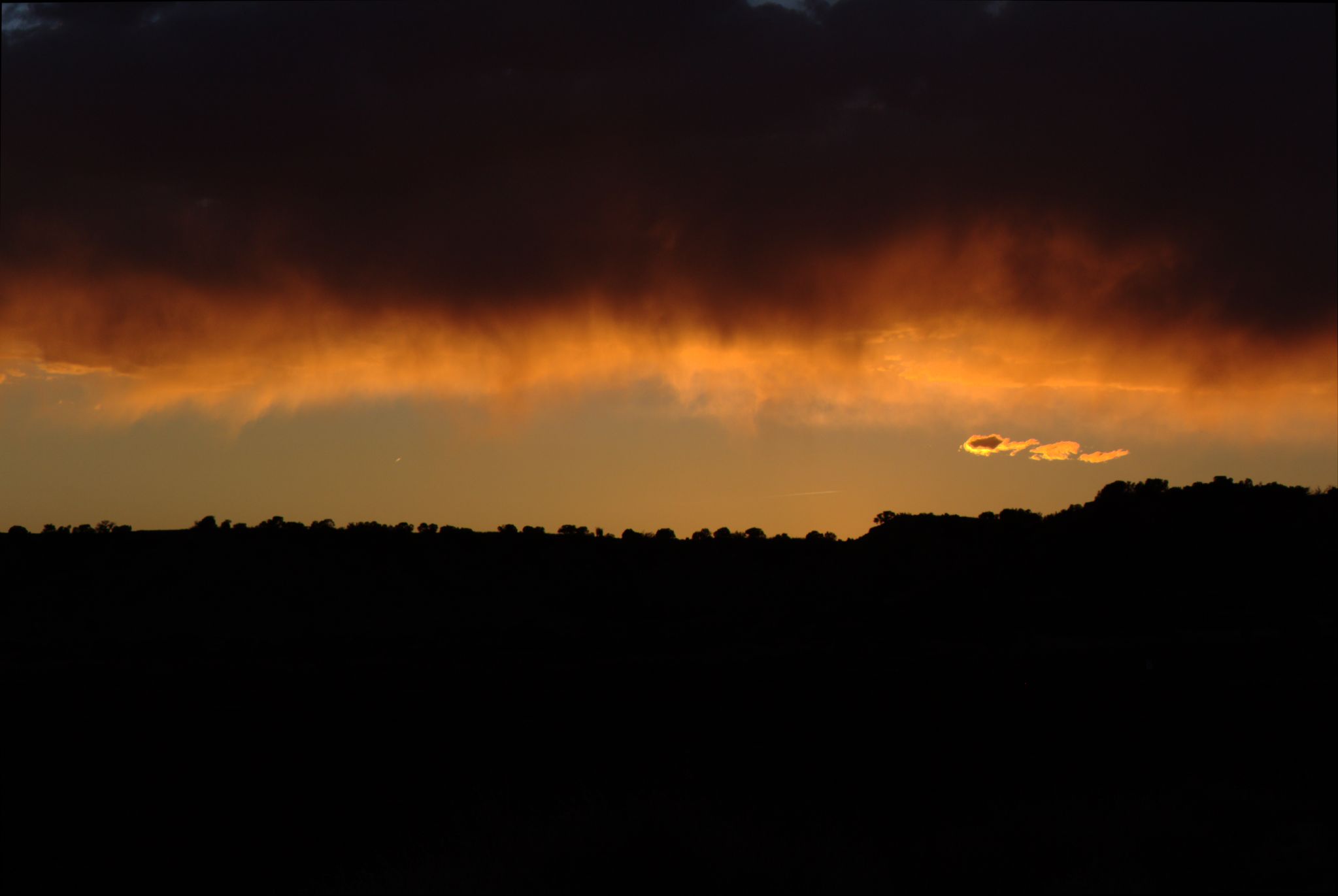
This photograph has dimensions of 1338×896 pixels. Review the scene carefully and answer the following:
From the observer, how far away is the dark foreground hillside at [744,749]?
14.2 m

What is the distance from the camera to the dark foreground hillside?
14.2 metres

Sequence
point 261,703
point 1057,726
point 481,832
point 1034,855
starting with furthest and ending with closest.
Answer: point 261,703, point 1057,726, point 481,832, point 1034,855

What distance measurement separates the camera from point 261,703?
29703mm

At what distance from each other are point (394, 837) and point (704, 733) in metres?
7.00

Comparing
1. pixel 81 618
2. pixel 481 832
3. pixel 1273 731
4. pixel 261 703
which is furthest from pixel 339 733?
pixel 81 618

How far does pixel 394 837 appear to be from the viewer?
16891 millimetres

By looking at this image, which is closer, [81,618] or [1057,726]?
[1057,726]

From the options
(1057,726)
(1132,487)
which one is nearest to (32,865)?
(1057,726)

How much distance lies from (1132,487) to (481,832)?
56154 millimetres

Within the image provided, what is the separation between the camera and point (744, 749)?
20297mm

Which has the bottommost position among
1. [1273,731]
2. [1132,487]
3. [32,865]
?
[32,865]

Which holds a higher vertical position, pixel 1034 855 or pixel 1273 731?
pixel 1273 731

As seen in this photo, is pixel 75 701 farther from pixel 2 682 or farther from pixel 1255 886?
pixel 1255 886

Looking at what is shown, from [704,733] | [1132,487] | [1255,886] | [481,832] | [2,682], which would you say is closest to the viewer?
[1255,886]
